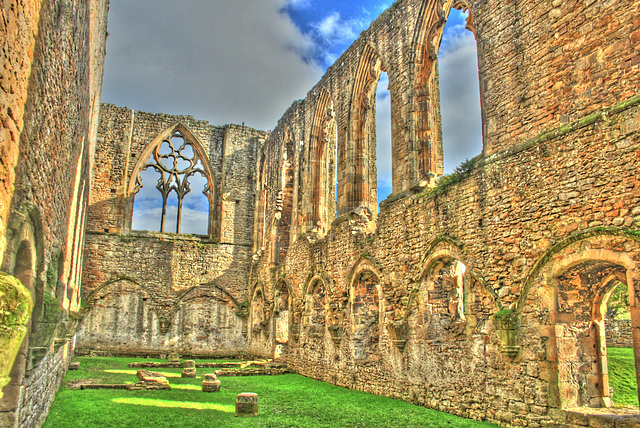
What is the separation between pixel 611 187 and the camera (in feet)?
19.5

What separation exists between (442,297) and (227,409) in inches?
162

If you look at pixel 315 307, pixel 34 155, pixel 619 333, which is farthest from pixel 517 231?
pixel 619 333

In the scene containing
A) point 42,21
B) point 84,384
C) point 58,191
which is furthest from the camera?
point 84,384

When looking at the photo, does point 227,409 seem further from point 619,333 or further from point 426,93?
point 619,333

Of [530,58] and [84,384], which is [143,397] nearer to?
[84,384]

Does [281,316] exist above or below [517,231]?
below

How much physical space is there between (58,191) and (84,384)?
523cm

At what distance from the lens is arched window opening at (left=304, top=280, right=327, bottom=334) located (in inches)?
522

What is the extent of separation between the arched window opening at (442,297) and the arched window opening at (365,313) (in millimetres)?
1927

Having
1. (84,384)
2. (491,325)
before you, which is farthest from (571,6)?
(84,384)

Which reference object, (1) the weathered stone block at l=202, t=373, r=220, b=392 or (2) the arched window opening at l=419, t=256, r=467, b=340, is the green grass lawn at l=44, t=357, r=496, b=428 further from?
(2) the arched window opening at l=419, t=256, r=467, b=340

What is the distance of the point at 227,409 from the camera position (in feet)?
26.8

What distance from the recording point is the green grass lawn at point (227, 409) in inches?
277

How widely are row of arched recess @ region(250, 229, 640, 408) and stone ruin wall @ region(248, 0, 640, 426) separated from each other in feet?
0.07
